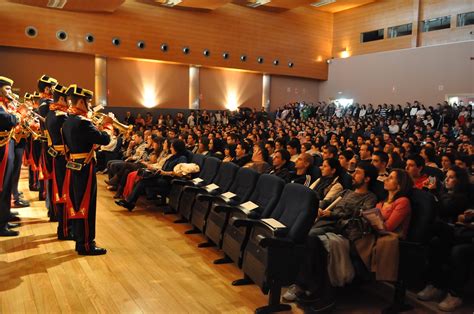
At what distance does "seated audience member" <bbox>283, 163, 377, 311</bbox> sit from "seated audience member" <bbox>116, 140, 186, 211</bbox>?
295cm

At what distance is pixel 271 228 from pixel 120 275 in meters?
1.54

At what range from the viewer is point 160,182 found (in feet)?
19.6

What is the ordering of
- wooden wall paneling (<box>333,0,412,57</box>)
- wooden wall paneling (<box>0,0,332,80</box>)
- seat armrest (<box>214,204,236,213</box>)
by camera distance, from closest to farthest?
seat armrest (<box>214,204,236,213</box>), wooden wall paneling (<box>0,0,332,80</box>), wooden wall paneling (<box>333,0,412,57</box>)

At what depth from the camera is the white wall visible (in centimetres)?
1628

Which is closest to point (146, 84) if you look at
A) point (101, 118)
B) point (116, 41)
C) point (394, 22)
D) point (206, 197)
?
point (116, 41)

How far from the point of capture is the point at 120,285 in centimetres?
348

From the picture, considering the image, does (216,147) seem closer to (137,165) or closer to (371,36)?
(137,165)

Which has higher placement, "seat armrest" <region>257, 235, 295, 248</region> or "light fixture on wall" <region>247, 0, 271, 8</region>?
"light fixture on wall" <region>247, 0, 271, 8</region>

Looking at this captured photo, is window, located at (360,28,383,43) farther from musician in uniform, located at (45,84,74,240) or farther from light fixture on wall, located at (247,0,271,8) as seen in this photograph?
musician in uniform, located at (45,84,74,240)

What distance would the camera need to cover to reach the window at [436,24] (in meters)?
17.2

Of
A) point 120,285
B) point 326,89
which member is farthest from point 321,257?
point 326,89

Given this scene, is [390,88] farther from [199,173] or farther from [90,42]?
[199,173]

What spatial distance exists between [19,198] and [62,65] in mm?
11220

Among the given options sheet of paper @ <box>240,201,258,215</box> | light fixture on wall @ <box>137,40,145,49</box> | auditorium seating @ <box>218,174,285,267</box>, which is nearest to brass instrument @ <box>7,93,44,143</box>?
auditorium seating @ <box>218,174,285,267</box>
